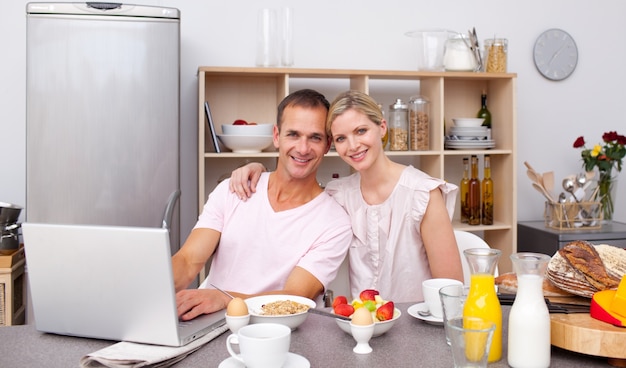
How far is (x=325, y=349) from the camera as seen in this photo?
4.16 ft

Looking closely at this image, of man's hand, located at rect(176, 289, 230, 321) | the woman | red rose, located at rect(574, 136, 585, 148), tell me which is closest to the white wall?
red rose, located at rect(574, 136, 585, 148)

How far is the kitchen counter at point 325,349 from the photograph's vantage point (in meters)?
1.20

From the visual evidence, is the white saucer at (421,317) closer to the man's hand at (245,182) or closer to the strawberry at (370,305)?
the strawberry at (370,305)

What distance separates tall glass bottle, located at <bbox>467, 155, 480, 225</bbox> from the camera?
3525mm

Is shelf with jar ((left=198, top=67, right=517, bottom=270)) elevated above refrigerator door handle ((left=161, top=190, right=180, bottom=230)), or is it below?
above

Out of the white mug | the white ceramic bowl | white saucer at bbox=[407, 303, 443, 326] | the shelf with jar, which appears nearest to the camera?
the white mug

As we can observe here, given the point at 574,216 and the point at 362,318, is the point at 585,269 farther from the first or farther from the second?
the point at 574,216

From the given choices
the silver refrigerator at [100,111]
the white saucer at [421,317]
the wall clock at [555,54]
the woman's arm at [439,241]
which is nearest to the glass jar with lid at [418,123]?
the wall clock at [555,54]

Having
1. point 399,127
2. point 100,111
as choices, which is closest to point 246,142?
point 100,111

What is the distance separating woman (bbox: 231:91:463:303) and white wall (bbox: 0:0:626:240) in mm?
1460

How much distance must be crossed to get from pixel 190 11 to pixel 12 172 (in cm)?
124

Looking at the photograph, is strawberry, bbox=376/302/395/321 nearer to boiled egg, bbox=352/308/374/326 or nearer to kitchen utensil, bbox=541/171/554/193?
boiled egg, bbox=352/308/374/326

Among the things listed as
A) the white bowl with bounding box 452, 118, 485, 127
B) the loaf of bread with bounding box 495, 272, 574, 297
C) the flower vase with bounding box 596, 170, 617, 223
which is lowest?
the loaf of bread with bounding box 495, 272, 574, 297

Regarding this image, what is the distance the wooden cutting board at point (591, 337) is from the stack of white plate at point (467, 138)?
2.30 metres
